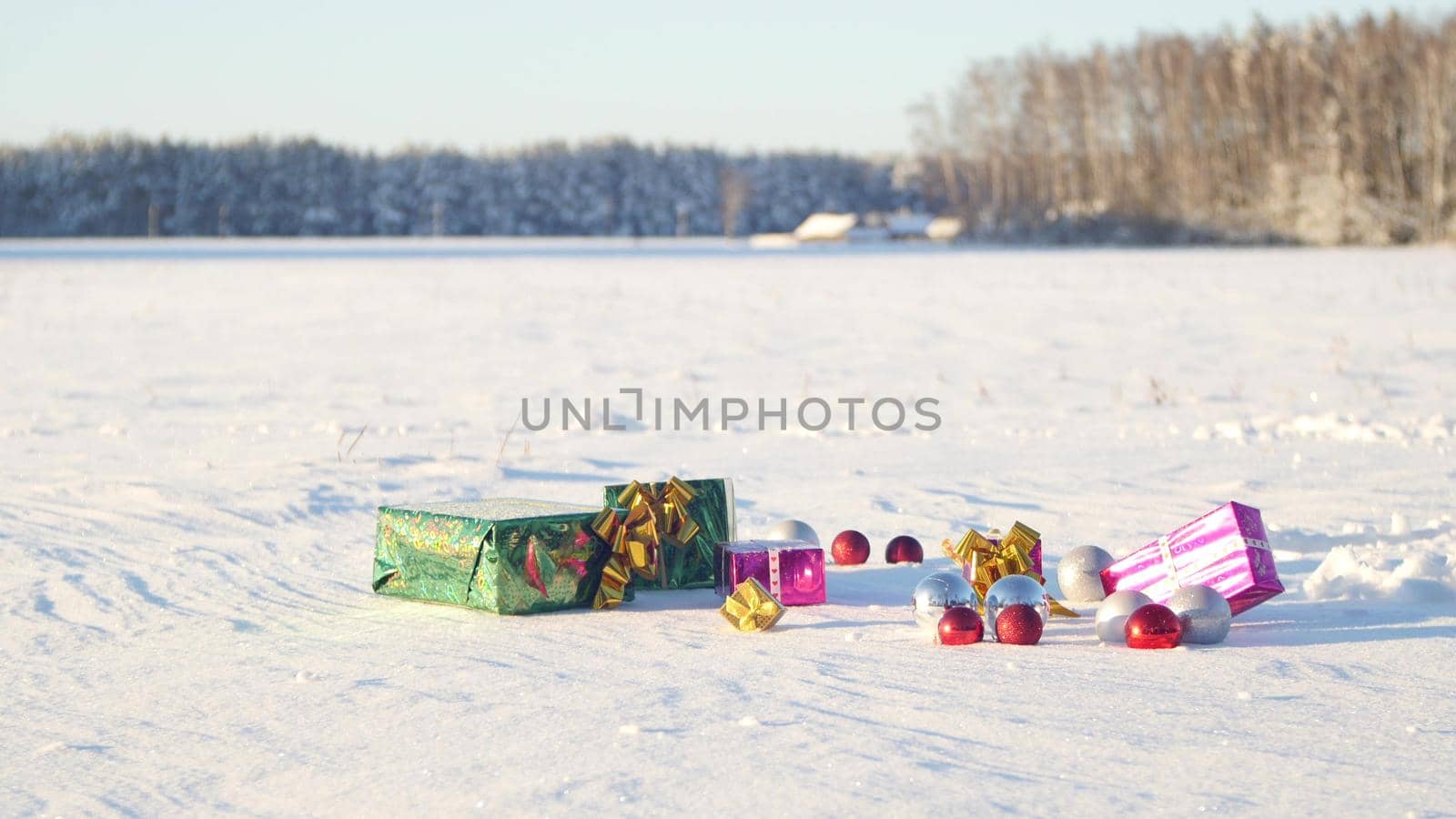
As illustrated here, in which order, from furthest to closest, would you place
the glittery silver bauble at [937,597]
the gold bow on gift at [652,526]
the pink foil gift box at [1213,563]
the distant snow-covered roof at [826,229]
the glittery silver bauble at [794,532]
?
the distant snow-covered roof at [826,229]
the glittery silver bauble at [794,532]
the gold bow on gift at [652,526]
the pink foil gift box at [1213,563]
the glittery silver bauble at [937,597]

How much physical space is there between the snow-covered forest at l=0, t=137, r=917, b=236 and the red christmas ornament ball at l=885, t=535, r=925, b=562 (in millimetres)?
46980

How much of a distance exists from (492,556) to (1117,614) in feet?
5.88

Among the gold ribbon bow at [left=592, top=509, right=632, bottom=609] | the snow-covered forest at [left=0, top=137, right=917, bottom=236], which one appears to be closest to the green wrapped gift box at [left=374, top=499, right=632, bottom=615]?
the gold ribbon bow at [left=592, top=509, right=632, bottom=609]

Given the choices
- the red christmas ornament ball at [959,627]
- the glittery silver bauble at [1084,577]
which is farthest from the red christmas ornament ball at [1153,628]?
the glittery silver bauble at [1084,577]

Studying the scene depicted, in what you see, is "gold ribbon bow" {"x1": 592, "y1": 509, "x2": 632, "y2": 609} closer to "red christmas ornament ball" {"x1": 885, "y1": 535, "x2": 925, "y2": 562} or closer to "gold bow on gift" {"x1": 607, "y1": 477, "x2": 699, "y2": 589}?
"gold bow on gift" {"x1": 607, "y1": 477, "x2": 699, "y2": 589}

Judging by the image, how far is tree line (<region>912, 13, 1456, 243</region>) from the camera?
40500 mm

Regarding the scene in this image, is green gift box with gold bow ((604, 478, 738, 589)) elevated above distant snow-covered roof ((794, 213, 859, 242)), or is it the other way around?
distant snow-covered roof ((794, 213, 859, 242))

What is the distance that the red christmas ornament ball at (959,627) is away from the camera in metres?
4.06

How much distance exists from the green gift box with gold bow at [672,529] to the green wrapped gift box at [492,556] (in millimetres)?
144

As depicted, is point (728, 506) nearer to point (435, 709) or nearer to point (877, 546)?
point (877, 546)

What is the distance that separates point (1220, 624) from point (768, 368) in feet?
26.5

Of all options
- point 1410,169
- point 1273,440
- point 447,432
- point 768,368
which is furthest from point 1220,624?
point 1410,169

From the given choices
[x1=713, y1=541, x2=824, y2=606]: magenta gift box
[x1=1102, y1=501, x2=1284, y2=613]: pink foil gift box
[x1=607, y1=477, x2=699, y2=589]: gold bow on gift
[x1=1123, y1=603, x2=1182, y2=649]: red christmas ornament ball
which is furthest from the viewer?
[x1=607, y1=477, x2=699, y2=589]: gold bow on gift

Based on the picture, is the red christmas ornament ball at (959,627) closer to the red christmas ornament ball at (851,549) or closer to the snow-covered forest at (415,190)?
the red christmas ornament ball at (851,549)
